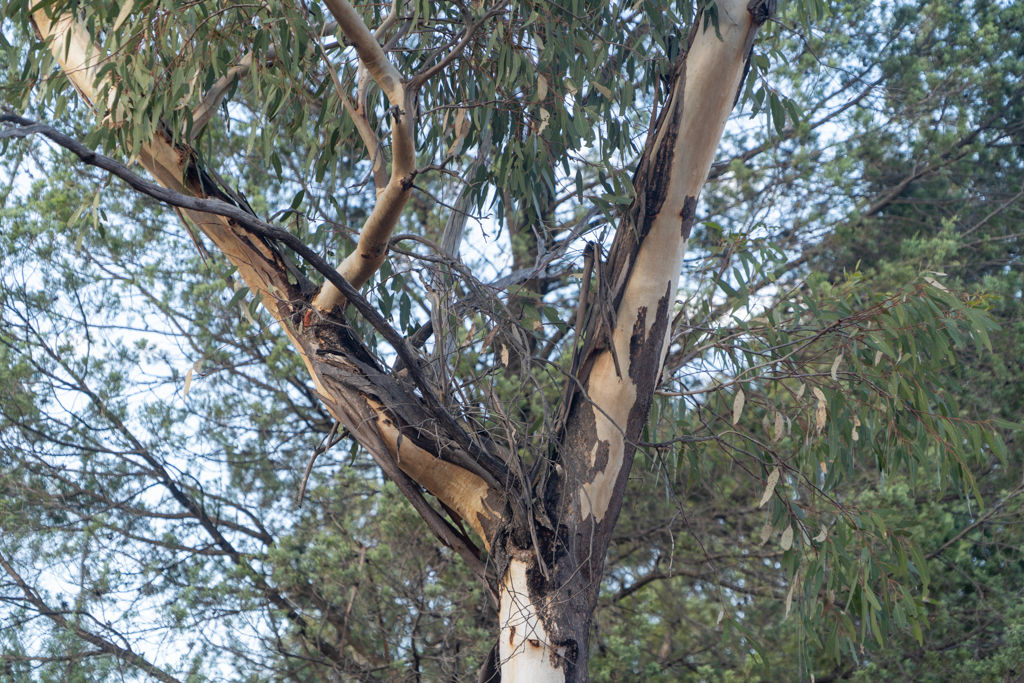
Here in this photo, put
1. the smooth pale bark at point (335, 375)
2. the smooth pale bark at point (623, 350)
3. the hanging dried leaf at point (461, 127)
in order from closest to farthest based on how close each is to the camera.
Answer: the smooth pale bark at point (623, 350)
the smooth pale bark at point (335, 375)
the hanging dried leaf at point (461, 127)

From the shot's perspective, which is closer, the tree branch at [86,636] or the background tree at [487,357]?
the background tree at [487,357]

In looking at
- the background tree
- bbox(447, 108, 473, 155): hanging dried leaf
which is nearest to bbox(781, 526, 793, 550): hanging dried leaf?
the background tree

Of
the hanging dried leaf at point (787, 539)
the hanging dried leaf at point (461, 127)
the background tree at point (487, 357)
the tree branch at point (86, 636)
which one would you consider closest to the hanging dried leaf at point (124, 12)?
the background tree at point (487, 357)

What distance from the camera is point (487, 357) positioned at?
128 inches

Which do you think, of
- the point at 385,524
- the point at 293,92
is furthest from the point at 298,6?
the point at 385,524

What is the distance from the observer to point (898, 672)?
3.81 metres

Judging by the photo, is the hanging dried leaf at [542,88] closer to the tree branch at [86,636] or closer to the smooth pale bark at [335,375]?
the smooth pale bark at [335,375]

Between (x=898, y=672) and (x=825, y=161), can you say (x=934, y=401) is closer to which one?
(x=898, y=672)

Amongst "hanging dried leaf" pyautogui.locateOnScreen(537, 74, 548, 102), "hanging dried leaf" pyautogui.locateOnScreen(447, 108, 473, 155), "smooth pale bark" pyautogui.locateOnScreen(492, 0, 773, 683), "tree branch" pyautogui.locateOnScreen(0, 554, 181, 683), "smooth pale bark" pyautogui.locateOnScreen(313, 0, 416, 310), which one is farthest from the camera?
"tree branch" pyautogui.locateOnScreen(0, 554, 181, 683)

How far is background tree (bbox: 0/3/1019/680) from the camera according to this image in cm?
216

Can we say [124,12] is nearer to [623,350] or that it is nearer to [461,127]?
[461,127]

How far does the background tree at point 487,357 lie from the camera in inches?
85.1

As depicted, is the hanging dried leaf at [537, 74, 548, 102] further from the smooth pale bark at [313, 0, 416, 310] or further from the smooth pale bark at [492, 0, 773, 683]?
the smooth pale bark at [313, 0, 416, 310]

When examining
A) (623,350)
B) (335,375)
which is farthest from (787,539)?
(335,375)
